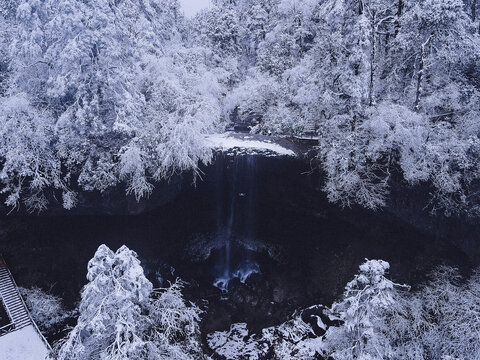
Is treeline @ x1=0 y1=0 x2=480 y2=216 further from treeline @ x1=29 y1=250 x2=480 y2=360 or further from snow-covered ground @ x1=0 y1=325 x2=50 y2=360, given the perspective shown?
snow-covered ground @ x1=0 y1=325 x2=50 y2=360

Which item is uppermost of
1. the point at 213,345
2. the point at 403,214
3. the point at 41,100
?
the point at 41,100

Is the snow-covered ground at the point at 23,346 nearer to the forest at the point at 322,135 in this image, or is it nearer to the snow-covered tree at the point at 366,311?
the forest at the point at 322,135

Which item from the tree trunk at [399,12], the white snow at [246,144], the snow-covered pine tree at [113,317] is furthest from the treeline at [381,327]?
the tree trunk at [399,12]

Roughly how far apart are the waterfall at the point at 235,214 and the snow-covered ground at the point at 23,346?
9.45 m

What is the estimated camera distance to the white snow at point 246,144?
1878 centimetres

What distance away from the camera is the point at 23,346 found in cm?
1416

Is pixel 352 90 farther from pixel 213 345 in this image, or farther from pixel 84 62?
pixel 213 345

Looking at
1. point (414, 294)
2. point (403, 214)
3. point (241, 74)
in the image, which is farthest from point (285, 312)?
point (241, 74)

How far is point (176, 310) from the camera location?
1039 cm

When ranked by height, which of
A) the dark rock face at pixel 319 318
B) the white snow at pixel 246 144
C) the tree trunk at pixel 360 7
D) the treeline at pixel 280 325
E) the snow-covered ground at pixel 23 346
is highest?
the tree trunk at pixel 360 7

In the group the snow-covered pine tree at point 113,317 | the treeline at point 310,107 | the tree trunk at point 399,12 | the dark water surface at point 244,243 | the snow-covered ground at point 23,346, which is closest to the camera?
the snow-covered pine tree at point 113,317

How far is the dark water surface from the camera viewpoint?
17.6 meters

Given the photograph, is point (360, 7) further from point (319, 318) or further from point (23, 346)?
point (23, 346)

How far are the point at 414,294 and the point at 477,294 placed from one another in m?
2.51
